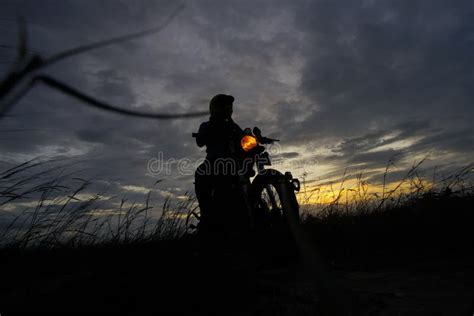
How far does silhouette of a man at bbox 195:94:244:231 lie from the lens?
4.18 meters

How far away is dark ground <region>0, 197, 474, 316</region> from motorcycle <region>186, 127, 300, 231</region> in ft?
0.81

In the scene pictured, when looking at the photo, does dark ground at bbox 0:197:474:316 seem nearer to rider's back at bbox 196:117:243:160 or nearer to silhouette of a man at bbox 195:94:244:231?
silhouette of a man at bbox 195:94:244:231

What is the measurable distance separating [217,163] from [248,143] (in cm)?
76

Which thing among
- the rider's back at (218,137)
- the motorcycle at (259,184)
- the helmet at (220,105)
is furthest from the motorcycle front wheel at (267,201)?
the helmet at (220,105)

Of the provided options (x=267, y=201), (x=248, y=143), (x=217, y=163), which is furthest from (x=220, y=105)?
(x=267, y=201)

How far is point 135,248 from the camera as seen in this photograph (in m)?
3.18

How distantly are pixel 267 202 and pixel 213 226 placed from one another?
88cm

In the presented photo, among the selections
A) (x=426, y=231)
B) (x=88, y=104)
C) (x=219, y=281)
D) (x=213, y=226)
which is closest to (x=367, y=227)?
(x=426, y=231)

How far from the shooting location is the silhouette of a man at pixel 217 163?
4184mm

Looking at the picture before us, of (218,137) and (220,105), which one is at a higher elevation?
(220,105)

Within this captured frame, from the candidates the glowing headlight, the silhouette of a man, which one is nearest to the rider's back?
the silhouette of a man

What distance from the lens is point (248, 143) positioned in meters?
3.68

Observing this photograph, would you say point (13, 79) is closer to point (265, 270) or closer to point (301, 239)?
point (301, 239)

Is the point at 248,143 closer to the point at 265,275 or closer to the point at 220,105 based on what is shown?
the point at 220,105
